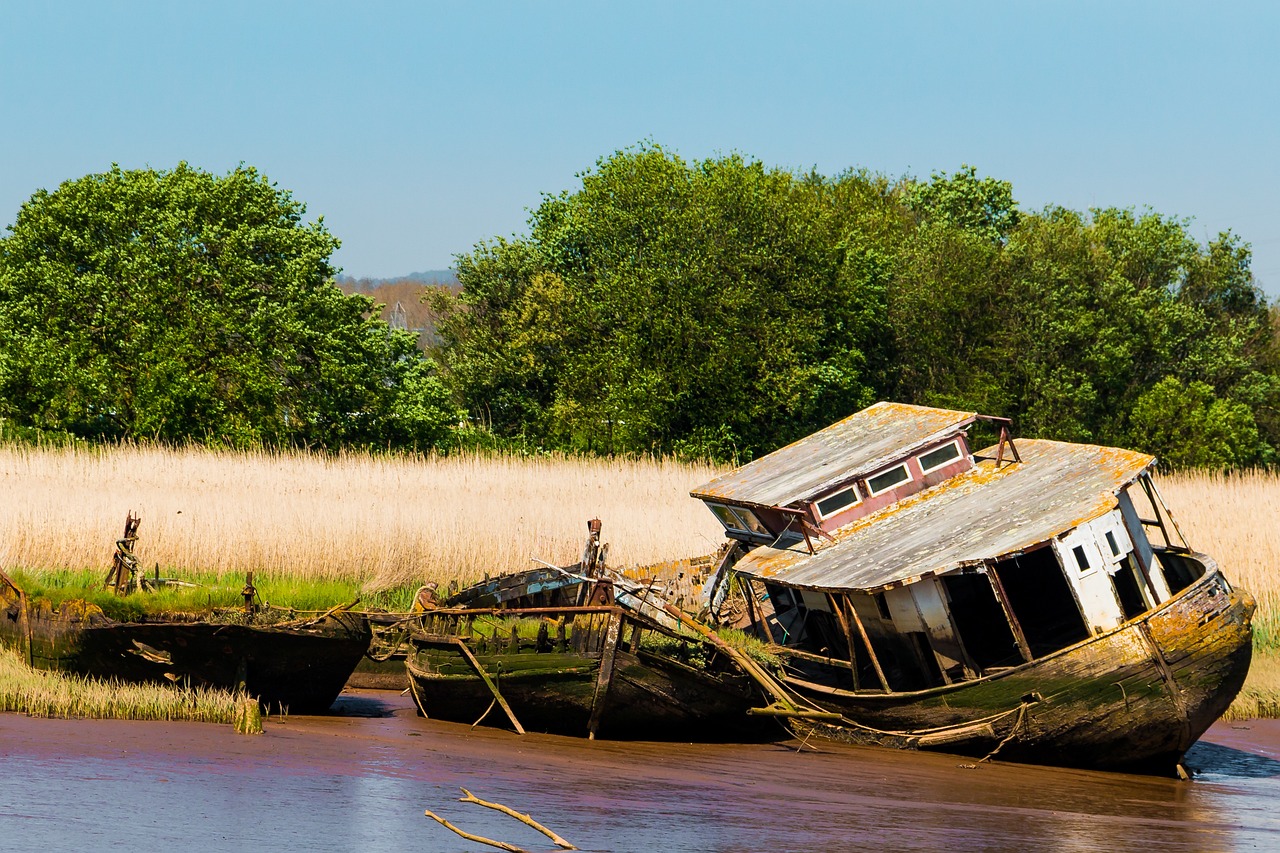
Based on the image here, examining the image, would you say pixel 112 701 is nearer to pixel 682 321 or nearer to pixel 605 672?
pixel 605 672

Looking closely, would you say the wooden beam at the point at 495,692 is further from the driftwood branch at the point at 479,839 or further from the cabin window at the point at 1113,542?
the cabin window at the point at 1113,542

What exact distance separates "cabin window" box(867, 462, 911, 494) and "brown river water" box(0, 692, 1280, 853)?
3865mm

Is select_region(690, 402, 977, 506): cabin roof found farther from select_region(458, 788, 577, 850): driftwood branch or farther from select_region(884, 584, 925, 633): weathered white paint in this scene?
select_region(458, 788, 577, 850): driftwood branch

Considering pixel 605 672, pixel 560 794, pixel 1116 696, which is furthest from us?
pixel 605 672

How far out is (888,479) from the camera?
71.7 feet

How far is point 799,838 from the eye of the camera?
46.5 ft

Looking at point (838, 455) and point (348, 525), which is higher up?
point (838, 455)

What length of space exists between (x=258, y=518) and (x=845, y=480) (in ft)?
37.6

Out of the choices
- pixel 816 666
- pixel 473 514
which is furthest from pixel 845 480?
pixel 473 514

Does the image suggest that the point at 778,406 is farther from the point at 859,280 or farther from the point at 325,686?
the point at 325,686

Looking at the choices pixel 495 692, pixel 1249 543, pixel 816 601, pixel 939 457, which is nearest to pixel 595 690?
pixel 495 692

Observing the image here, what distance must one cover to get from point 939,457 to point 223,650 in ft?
33.6

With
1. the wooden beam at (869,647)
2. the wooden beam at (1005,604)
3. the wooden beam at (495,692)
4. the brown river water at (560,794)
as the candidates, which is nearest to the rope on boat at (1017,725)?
the brown river water at (560,794)

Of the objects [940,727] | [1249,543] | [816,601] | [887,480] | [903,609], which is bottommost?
[940,727]
